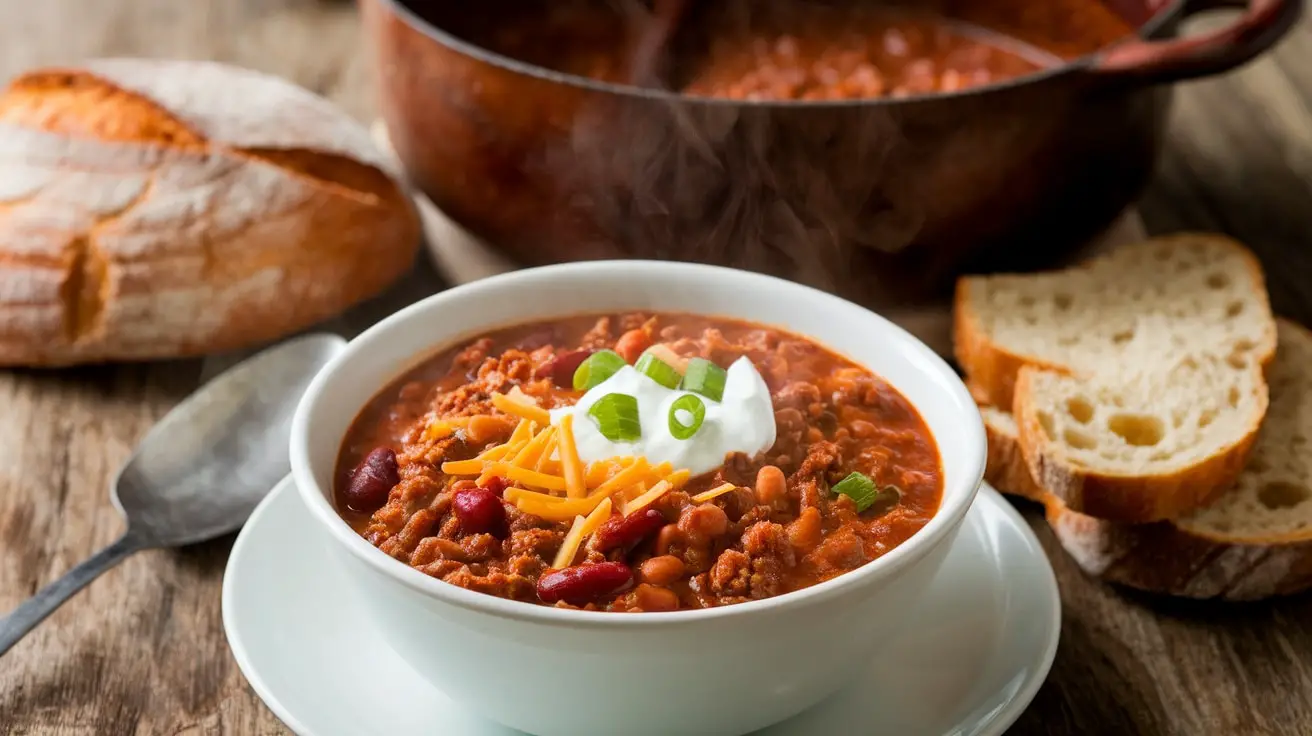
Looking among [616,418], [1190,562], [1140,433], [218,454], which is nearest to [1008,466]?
[1140,433]

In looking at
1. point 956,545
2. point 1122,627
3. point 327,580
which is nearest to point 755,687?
point 956,545

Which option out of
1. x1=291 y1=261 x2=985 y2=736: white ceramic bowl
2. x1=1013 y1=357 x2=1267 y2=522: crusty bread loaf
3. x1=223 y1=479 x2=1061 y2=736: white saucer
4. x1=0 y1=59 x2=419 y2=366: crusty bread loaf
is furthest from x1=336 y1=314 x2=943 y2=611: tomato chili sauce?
x1=0 y1=59 x2=419 y2=366: crusty bread loaf

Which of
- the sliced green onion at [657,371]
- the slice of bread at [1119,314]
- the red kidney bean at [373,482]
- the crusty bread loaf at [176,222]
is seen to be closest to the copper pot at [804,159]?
the slice of bread at [1119,314]

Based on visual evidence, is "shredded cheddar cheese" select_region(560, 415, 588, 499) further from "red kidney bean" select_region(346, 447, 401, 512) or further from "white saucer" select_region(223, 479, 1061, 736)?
"white saucer" select_region(223, 479, 1061, 736)

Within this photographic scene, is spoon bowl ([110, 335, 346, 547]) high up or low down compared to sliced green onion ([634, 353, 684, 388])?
down

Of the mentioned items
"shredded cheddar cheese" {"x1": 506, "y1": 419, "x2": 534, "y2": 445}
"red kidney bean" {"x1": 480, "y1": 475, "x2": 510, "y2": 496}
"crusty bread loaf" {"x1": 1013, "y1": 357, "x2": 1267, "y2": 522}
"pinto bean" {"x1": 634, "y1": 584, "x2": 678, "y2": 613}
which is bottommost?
"crusty bread loaf" {"x1": 1013, "y1": 357, "x2": 1267, "y2": 522}

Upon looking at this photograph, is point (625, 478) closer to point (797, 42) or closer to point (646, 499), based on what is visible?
point (646, 499)
